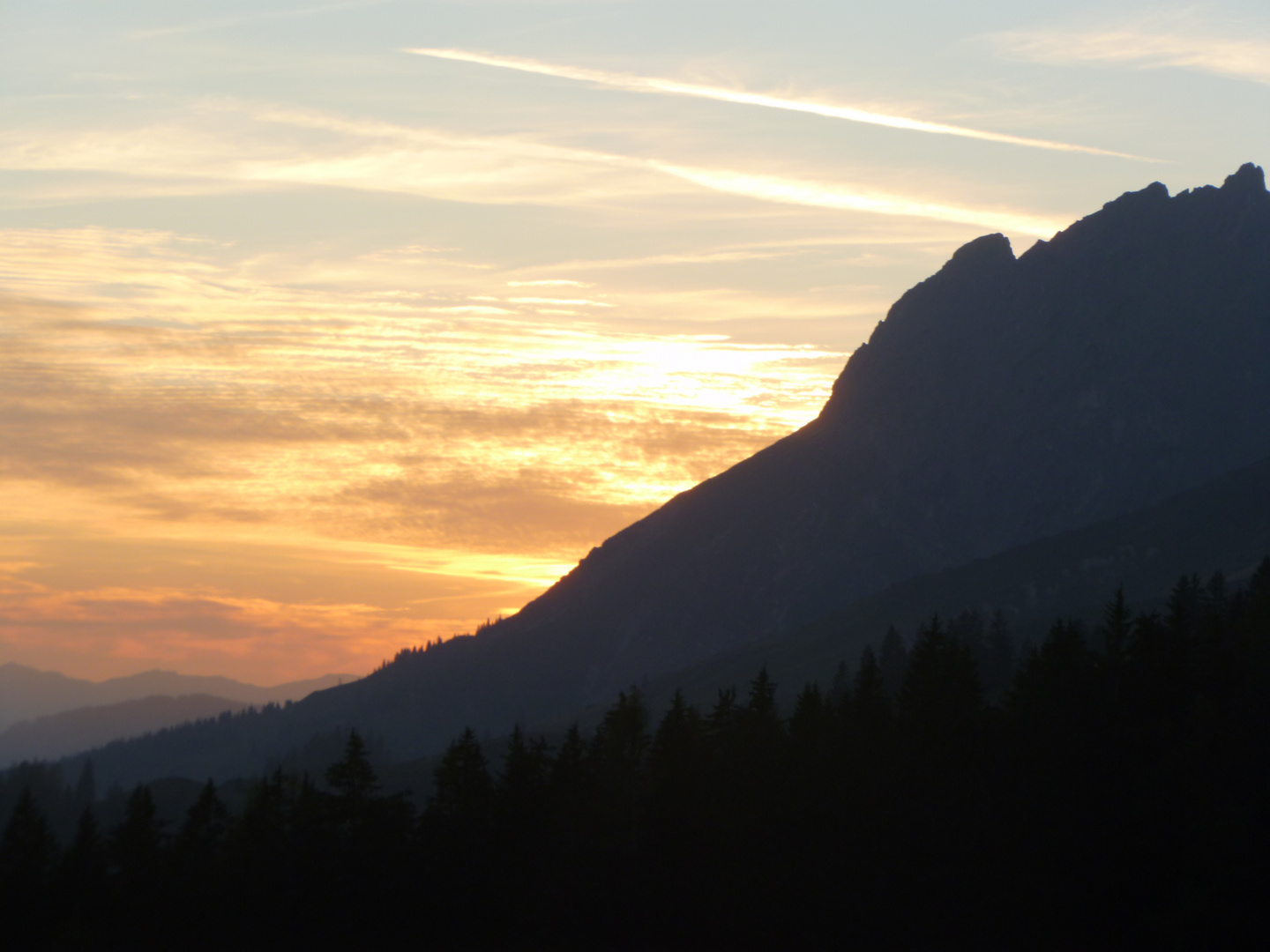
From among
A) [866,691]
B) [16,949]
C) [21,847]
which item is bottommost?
[16,949]

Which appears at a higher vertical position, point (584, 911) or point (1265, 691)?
point (1265, 691)

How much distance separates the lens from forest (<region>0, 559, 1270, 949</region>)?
68.1 metres

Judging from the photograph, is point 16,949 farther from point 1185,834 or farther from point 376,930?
point 1185,834

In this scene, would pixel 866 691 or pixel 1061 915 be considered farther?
pixel 866 691

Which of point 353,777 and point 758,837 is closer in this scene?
point 758,837

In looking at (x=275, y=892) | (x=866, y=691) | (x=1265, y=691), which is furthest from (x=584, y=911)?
(x=1265, y=691)

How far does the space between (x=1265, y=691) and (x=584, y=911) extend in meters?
39.4

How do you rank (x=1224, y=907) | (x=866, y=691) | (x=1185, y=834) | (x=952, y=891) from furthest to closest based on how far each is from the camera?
(x=866, y=691) → (x=952, y=891) → (x=1185, y=834) → (x=1224, y=907)

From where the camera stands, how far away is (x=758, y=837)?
250 feet

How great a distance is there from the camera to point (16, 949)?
2840 inches

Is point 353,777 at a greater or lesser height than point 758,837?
greater

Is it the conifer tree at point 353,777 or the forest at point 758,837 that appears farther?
the conifer tree at point 353,777

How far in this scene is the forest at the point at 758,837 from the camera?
6806cm

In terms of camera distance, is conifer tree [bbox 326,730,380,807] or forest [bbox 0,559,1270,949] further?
conifer tree [bbox 326,730,380,807]
